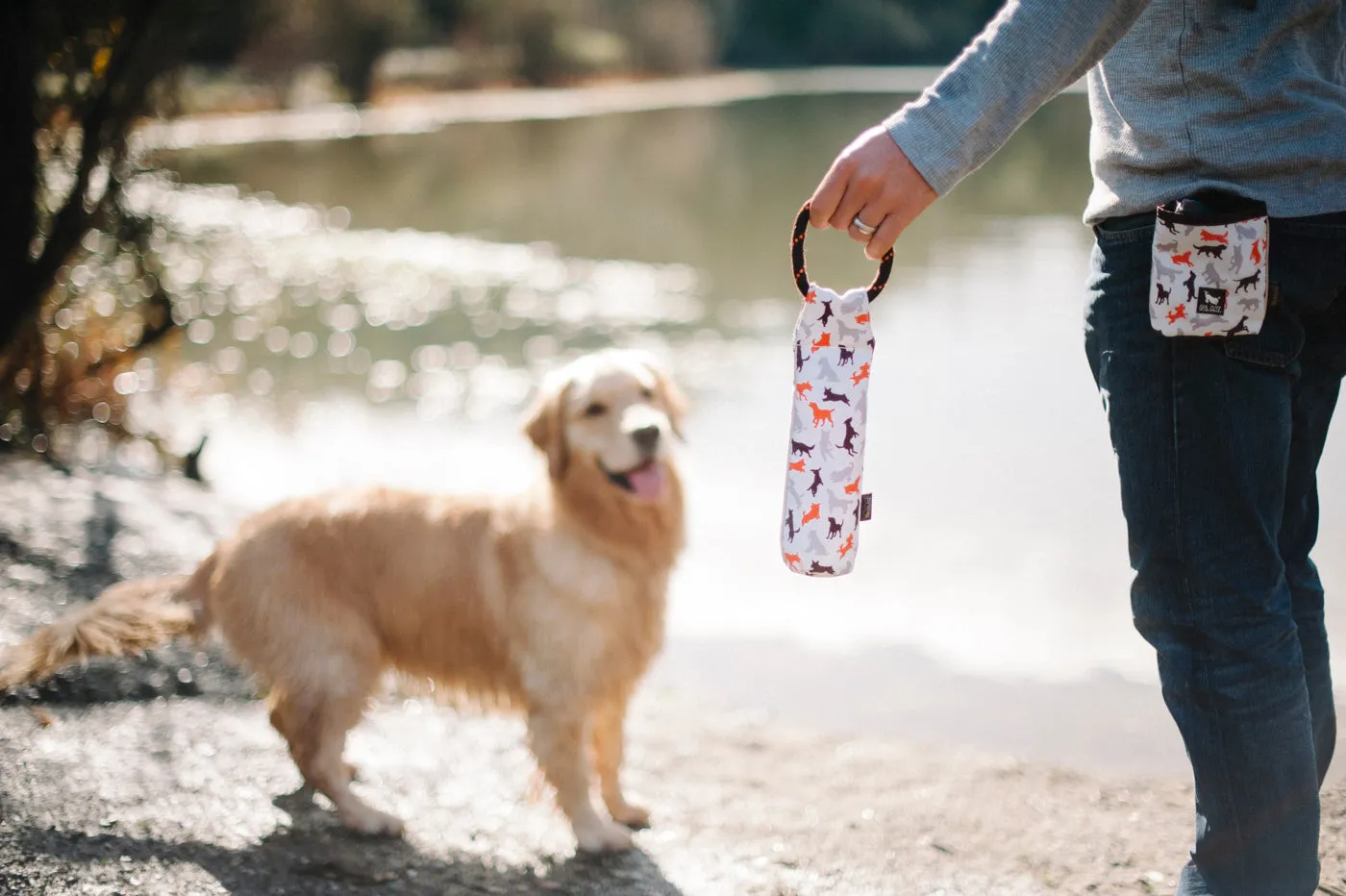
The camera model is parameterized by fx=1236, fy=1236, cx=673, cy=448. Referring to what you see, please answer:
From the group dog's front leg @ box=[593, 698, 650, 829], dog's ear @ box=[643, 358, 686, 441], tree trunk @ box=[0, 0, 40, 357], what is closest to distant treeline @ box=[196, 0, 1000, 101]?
tree trunk @ box=[0, 0, 40, 357]

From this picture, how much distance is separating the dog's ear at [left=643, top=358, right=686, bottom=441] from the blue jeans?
1.33m

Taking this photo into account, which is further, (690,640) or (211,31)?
(211,31)

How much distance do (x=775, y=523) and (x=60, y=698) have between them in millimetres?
2917

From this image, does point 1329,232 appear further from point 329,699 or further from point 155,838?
point 155,838

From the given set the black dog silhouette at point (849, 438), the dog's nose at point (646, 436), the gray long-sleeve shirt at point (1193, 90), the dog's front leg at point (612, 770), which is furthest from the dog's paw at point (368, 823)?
the gray long-sleeve shirt at point (1193, 90)

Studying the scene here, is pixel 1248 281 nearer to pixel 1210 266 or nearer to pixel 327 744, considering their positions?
pixel 1210 266

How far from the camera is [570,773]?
295 cm

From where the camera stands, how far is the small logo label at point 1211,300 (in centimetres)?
164

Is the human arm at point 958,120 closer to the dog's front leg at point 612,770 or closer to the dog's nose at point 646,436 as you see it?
the dog's nose at point 646,436

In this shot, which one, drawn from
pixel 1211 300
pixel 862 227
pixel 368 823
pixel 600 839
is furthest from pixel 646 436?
pixel 1211 300

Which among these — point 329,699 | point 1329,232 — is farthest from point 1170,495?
point 329,699

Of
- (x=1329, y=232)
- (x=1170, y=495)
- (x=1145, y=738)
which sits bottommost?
(x=1145, y=738)

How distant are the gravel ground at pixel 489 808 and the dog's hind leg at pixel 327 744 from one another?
61 mm

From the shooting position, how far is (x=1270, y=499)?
1.76 m
